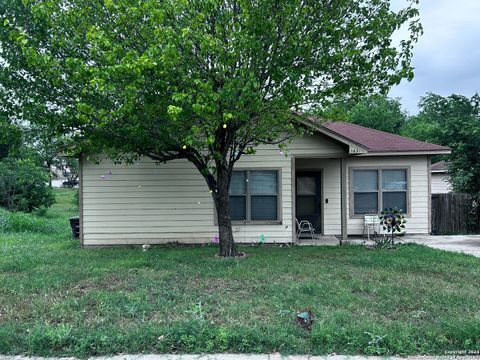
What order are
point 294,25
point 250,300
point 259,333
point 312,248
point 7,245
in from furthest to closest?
point 7,245, point 312,248, point 294,25, point 250,300, point 259,333

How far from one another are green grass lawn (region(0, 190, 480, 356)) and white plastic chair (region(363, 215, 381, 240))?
2502mm

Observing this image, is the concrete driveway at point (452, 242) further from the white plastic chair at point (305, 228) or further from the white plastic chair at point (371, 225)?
the white plastic chair at point (305, 228)

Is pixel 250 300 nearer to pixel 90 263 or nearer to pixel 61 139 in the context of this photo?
pixel 90 263

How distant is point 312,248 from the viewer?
9227 mm

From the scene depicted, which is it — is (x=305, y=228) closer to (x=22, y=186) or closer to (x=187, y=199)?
(x=187, y=199)

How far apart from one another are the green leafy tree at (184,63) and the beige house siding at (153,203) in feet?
8.83

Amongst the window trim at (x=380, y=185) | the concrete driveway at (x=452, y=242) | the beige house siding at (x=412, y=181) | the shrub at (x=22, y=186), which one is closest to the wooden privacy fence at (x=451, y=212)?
the concrete driveway at (x=452, y=242)

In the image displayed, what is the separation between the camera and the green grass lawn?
A: 3.85m

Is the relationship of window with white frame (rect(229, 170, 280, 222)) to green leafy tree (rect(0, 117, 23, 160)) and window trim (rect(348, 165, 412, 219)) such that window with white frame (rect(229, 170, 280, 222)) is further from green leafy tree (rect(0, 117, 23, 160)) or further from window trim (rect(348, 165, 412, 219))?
green leafy tree (rect(0, 117, 23, 160))

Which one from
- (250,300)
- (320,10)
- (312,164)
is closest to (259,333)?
(250,300)

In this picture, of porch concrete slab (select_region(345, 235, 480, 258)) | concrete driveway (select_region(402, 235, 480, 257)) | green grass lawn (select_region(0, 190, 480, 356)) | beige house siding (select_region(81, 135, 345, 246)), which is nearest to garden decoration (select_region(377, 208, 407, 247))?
porch concrete slab (select_region(345, 235, 480, 258))

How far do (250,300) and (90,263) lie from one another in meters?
3.93

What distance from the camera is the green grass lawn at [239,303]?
12.6ft

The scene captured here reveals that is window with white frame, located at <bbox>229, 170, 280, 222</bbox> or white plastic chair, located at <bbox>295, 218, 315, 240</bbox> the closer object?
window with white frame, located at <bbox>229, 170, 280, 222</bbox>
